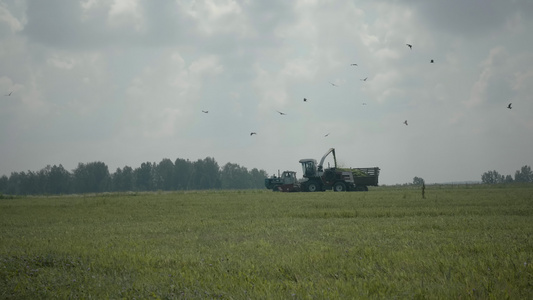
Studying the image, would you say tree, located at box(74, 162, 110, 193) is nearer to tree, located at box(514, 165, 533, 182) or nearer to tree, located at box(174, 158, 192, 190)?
tree, located at box(174, 158, 192, 190)

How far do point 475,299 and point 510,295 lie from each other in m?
0.56

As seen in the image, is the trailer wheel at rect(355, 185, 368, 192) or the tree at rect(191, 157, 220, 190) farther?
the tree at rect(191, 157, 220, 190)

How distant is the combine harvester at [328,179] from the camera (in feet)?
162

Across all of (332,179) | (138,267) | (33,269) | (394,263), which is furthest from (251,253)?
(332,179)

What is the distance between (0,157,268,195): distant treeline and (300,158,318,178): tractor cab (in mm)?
109274

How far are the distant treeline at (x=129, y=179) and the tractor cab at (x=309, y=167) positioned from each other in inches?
4302

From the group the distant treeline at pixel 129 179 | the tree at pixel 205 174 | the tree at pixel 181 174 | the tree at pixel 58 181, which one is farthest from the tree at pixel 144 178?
the tree at pixel 58 181

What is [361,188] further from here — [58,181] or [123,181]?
[58,181]

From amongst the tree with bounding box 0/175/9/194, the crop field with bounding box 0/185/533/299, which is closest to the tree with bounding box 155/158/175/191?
the tree with bounding box 0/175/9/194

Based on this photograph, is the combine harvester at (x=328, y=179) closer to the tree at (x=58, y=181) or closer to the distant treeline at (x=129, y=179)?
the distant treeline at (x=129, y=179)

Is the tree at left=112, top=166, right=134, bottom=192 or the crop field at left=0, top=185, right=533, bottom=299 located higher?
the tree at left=112, top=166, right=134, bottom=192

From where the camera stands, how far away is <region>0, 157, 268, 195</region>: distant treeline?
527 ft

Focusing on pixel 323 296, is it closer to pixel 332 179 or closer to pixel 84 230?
pixel 84 230

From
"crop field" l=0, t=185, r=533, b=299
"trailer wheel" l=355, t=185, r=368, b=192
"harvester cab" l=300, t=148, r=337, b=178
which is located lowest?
"crop field" l=0, t=185, r=533, b=299
